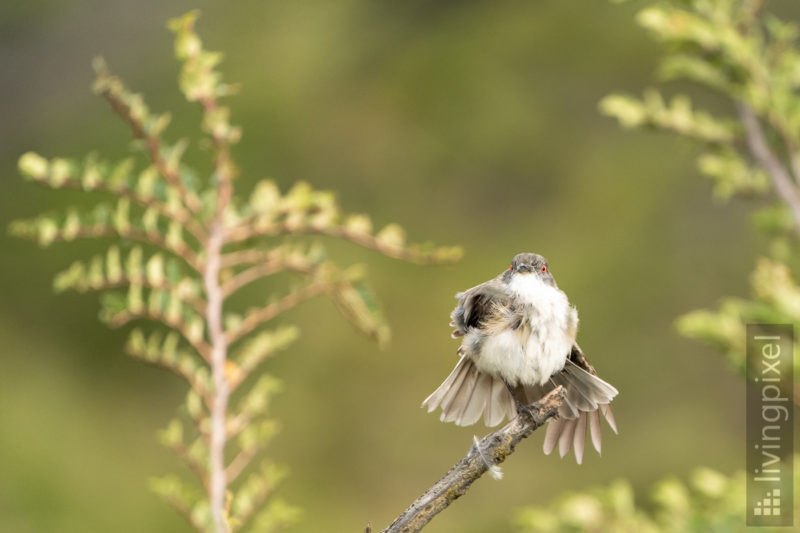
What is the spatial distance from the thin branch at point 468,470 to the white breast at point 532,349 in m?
0.29

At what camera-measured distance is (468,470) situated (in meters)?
1.75

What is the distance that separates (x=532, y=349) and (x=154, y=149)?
108cm

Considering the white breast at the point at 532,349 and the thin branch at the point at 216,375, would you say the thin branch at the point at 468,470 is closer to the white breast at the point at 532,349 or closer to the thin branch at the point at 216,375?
the white breast at the point at 532,349

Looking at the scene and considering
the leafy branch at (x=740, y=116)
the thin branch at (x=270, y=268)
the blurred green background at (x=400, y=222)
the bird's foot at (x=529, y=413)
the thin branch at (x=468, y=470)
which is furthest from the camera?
the blurred green background at (x=400, y=222)

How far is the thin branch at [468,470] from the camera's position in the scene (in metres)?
1.60

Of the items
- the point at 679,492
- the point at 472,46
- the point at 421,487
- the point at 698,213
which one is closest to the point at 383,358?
the point at 421,487

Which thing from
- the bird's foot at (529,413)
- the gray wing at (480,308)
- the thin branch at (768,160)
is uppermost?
the thin branch at (768,160)

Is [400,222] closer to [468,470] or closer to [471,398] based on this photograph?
[471,398]

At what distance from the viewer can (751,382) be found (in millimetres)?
3508

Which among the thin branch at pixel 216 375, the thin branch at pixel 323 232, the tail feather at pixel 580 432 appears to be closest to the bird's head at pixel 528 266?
the thin branch at pixel 323 232

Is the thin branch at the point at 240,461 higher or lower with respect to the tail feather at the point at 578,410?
lower

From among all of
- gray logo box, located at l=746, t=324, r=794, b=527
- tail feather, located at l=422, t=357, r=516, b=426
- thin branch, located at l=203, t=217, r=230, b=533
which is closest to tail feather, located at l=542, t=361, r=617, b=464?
tail feather, located at l=422, t=357, r=516, b=426

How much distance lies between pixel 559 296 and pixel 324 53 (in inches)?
422

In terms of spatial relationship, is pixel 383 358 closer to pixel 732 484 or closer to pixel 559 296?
pixel 732 484
